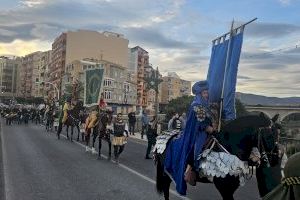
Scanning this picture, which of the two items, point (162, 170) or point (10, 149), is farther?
point (10, 149)

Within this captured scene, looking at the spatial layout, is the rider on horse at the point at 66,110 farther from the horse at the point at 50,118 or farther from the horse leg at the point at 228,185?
the horse leg at the point at 228,185

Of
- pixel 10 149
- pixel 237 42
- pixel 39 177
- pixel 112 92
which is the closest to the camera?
pixel 237 42

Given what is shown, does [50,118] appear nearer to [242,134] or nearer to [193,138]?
[193,138]

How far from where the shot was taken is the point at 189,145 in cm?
760

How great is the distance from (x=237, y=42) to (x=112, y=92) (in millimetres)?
117478

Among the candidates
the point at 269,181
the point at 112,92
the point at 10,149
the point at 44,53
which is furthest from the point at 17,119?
the point at 44,53

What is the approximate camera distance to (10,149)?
21109 millimetres

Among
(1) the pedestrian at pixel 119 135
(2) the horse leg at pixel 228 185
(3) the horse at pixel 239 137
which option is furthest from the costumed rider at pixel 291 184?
(1) the pedestrian at pixel 119 135

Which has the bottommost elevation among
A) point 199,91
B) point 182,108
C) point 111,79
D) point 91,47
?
point 182,108

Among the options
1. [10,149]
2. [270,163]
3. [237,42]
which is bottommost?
[10,149]

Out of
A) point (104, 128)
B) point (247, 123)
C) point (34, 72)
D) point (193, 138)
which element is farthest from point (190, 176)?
point (34, 72)

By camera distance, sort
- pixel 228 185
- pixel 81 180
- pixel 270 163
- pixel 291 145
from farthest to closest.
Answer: pixel 291 145 → pixel 81 180 → pixel 228 185 → pixel 270 163

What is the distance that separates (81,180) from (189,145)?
566cm

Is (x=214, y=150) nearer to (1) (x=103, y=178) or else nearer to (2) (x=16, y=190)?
(2) (x=16, y=190)
